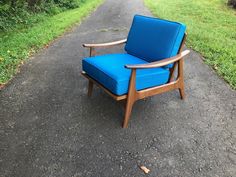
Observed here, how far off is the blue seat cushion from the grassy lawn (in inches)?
64.2

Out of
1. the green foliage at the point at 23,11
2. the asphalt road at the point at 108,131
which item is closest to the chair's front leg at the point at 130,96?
the asphalt road at the point at 108,131

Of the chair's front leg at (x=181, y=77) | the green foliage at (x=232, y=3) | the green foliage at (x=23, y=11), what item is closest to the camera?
the chair's front leg at (x=181, y=77)

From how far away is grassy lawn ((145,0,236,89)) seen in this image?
17.1 feet

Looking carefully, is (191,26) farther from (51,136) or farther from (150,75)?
(51,136)

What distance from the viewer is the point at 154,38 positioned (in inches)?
147

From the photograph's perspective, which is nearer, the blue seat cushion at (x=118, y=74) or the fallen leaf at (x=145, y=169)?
the fallen leaf at (x=145, y=169)

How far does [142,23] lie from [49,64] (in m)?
2.25

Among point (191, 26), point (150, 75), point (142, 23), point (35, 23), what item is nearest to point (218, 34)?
point (191, 26)

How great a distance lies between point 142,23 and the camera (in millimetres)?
3953

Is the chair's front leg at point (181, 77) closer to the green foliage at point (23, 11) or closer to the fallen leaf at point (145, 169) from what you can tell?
the fallen leaf at point (145, 169)

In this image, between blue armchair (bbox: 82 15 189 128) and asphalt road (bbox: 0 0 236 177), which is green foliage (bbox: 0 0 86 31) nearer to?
asphalt road (bbox: 0 0 236 177)

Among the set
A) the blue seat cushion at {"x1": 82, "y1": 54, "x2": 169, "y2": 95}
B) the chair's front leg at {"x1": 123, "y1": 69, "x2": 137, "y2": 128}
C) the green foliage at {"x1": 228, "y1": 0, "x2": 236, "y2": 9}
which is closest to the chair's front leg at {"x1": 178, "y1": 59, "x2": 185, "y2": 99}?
the blue seat cushion at {"x1": 82, "y1": 54, "x2": 169, "y2": 95}

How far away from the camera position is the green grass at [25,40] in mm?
5125

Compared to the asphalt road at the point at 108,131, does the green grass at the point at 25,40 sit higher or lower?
lower
